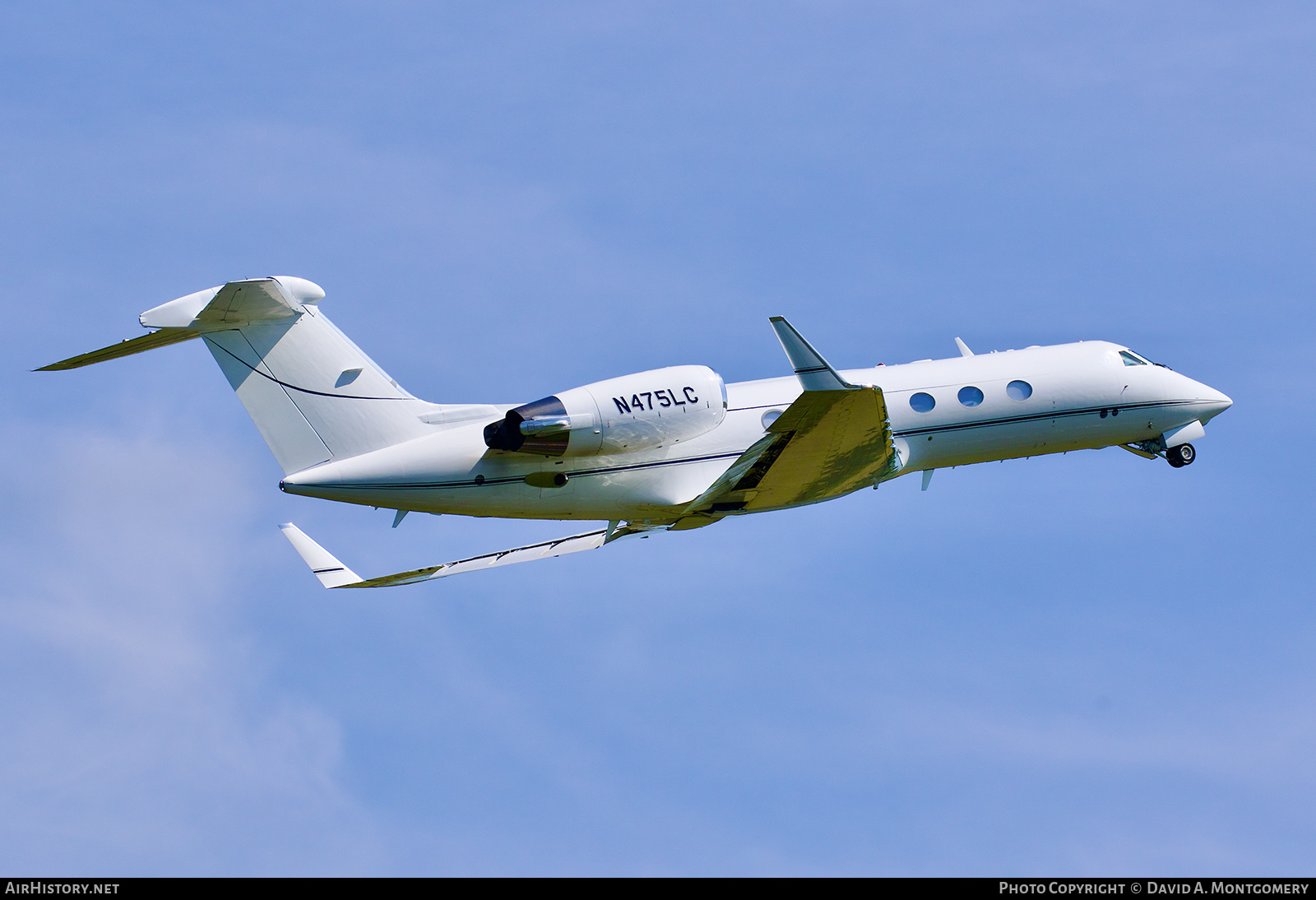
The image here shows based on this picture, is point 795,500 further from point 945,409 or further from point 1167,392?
point 1167,392

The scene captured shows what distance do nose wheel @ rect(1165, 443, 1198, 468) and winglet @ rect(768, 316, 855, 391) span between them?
442 inches

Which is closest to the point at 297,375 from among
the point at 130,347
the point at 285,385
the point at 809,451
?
the point at 285,385

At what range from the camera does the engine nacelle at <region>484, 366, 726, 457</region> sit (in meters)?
19.7

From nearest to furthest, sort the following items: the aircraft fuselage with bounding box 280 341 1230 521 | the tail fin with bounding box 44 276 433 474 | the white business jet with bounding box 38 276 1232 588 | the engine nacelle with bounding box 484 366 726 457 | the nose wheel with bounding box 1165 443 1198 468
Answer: the white business jet with bounding box 38 276 1232 588 < the engine nacelle with bounding box 484 366 726 457 < the tail fin with bounding box 44 276 433 474 < the aircraft fuselage with bounding box 280 341 1230 521 < the nose wheel with bounding box 1165 443 1198 468

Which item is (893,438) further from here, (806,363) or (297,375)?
(297,375)

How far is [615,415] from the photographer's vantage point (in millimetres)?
19828

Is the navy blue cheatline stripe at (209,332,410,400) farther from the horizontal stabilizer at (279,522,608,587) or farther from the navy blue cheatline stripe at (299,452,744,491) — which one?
the horizontal stabilizer at (279,522,608,587)

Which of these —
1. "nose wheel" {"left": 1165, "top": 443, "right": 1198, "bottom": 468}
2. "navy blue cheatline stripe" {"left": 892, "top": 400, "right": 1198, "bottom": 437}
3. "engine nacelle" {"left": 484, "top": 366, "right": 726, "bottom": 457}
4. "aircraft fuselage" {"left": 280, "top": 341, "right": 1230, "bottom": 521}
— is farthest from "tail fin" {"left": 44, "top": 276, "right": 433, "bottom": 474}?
"nose wheel" {"left": 1165, "top": 443, "right": 1198, "bottom": 468}

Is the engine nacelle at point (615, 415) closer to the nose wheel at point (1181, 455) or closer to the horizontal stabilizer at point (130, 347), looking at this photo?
the horizontal stabilizer at point (130, 347)

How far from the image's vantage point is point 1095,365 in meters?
24.9

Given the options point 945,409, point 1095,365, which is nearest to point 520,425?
point 945,409

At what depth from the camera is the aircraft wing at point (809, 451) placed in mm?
17609

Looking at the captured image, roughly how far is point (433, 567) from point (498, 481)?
4240 mm

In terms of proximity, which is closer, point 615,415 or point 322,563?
point 615,415
